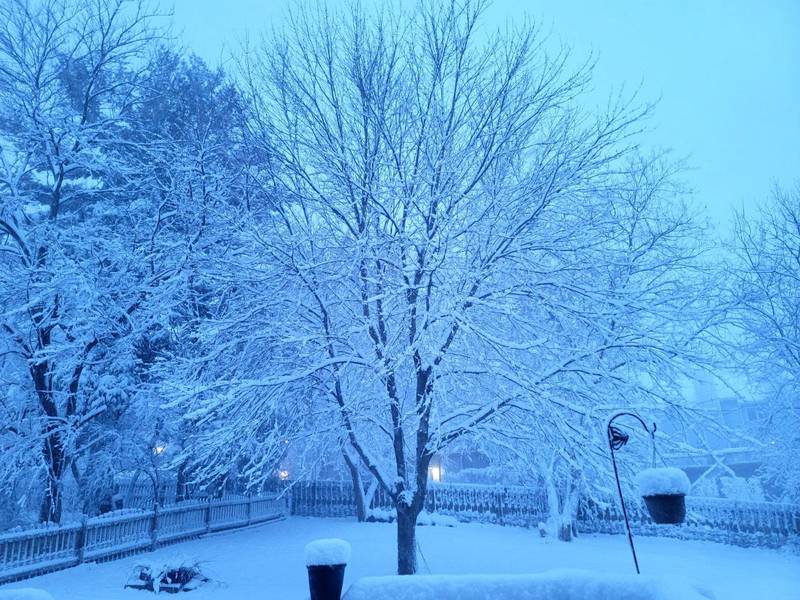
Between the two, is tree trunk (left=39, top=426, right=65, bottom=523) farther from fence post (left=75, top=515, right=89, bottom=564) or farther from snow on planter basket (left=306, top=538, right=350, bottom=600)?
snow on planter basket (left=306, top=538, right=350, bottom=600)

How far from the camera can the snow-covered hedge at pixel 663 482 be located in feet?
15.7

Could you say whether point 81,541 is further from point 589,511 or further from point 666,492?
point 589,511

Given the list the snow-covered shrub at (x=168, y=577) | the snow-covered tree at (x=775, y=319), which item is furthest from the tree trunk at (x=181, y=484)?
the snow-covered tree at (x=775, y=319)

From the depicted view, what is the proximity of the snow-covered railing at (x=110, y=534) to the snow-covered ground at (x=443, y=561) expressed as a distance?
0.26 metres

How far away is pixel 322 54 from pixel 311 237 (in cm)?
335

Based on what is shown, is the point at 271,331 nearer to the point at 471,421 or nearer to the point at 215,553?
the point at 471,421

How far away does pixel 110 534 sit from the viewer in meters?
10.7

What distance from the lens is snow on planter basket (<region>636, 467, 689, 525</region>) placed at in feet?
15.7

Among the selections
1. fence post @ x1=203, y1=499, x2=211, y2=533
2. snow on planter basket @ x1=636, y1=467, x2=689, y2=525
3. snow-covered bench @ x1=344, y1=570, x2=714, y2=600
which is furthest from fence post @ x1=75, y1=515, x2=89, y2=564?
snow on planter basket @ x1=636, y1=467, x2=689, y2=525

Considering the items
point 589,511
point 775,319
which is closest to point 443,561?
point 589,511

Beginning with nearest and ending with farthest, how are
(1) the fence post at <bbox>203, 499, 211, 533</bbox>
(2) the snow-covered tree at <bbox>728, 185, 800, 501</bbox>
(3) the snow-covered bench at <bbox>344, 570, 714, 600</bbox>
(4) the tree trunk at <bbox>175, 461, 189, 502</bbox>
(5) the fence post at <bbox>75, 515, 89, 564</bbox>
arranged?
1. (3) the snow-covered bench at <bbox>344, 570, 714, 600</bbox>
2. (5) the fence post at <bbox>75, 515, 89, 564</bbox>
3. (2) the snow-covered tree at <bbox>728, 185, 800, 501</bbox>
4. (4) the tree trunk at <bbox>175, 461, 189, 502</bbox>
5. (1) the fence post at <bbox>203, 499, 211, 533</bbox>

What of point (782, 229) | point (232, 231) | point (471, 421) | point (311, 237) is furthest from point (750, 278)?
point (232, 231)

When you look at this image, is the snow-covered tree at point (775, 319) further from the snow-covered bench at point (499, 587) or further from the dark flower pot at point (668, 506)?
the snow-covered bench at point (499, 587)

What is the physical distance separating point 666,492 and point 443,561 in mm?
6909
